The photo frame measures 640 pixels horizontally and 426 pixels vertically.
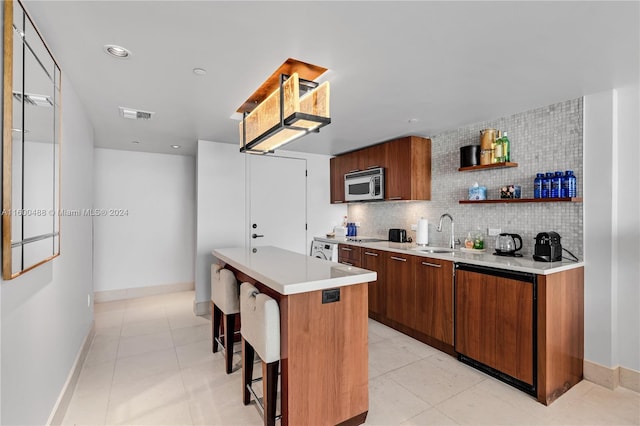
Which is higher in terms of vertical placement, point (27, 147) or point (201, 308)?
point (27, 147)

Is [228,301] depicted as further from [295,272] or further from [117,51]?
[117,51]

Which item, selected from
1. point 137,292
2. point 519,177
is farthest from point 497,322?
point 137,292

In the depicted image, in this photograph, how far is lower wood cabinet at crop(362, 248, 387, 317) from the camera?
11.9 feet

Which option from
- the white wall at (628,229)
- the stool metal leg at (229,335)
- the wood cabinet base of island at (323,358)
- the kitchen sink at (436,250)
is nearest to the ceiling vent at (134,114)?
the stool metal leg at (229,335)

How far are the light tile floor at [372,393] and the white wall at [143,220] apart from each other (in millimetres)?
1812

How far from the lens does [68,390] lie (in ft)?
7.09

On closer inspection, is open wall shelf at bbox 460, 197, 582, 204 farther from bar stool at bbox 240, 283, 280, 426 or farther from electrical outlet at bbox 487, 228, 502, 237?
bar stool at bbox 240, 283, 280, 426

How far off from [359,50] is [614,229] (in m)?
2.28

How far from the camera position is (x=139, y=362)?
9.21 feet

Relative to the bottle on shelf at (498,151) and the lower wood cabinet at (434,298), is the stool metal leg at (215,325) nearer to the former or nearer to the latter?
the lower wood cabinet at (434,298)

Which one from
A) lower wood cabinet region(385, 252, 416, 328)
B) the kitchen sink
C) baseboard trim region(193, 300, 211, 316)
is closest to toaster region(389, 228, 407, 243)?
the kitchen sink

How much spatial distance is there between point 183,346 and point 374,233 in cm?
286

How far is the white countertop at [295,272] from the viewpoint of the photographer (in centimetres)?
174

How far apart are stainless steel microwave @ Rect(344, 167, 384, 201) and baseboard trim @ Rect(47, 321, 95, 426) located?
11.0 ft
